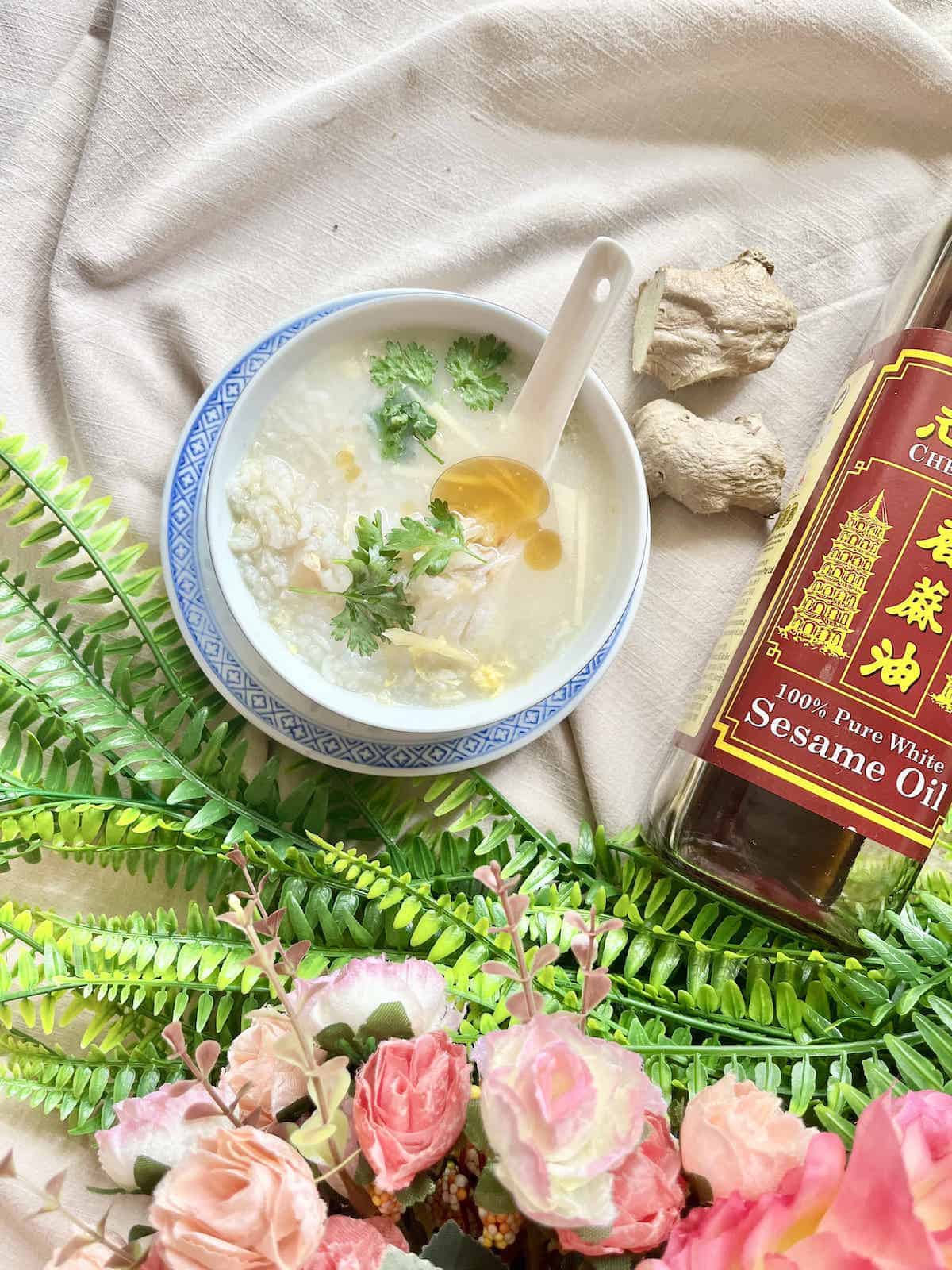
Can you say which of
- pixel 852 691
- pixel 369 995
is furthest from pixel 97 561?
pixel 852 691

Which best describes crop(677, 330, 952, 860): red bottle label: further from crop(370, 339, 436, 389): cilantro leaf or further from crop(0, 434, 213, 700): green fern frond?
crop(0, 434, 213, 700): green fern frond

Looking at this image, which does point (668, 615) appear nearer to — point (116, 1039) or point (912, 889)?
point (912, 889)

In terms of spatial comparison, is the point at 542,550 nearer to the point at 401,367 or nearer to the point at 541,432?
the point at 541,432

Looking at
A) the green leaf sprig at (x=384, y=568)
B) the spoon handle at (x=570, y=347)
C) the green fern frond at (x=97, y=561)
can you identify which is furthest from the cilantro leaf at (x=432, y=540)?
the green fern frond at (x=97, y=561)

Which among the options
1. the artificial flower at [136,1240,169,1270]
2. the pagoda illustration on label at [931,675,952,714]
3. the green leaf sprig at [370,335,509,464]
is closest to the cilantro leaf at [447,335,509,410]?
the green leaf sprig at [370,335,509,464]

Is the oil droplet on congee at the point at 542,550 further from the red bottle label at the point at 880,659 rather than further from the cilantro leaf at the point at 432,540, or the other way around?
the red bottle label at the point at 880,659
